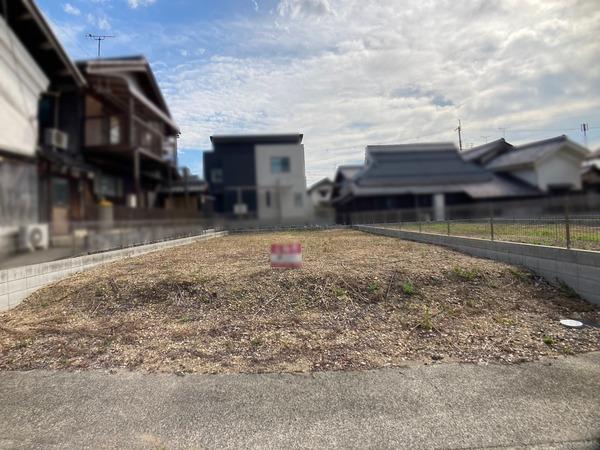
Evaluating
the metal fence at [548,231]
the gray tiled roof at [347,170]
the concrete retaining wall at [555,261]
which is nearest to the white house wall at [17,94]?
the concrete retaining wall at [555,261]

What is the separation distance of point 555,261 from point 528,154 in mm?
12685

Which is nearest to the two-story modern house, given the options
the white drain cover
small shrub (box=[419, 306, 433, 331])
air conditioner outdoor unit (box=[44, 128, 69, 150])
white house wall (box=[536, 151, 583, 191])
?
white house wall (box=[536, 151, 583, 191])

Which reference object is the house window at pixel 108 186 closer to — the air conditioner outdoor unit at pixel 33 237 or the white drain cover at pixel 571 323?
the air conditioner outdoor unit at pixel 33 237

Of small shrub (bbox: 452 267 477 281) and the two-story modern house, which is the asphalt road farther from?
the two-story modern house

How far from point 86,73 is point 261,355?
798cm


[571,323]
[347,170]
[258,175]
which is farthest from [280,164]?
[571,323]

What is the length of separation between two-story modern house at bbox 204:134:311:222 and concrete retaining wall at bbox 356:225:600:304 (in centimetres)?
1516

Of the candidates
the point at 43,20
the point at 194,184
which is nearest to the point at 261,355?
the point at 43,20

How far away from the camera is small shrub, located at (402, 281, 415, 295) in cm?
425

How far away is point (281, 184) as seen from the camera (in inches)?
869

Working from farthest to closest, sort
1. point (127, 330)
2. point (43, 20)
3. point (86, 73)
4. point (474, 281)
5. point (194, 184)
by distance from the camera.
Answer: point (194, 184)
point (86, 73)
point (43, 20)
point (474, 281)
point (127, 330)

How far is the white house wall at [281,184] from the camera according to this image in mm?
20875

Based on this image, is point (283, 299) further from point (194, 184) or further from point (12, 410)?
point (194, 184)

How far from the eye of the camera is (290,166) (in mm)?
22875
